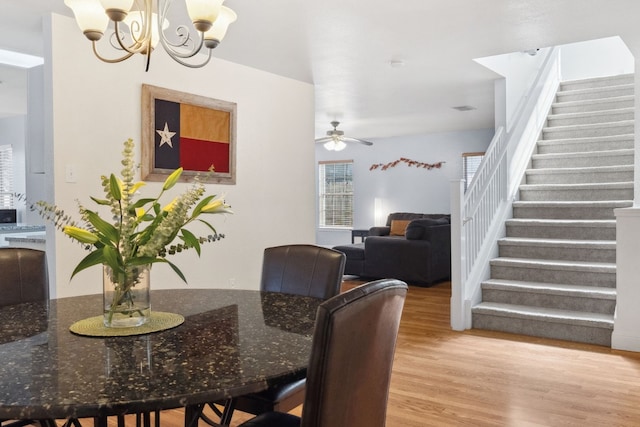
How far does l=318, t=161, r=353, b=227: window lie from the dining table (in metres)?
8.78

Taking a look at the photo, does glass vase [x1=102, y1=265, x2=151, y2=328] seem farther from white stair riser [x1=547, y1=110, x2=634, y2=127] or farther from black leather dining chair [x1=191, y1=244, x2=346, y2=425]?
white stair riser [x1=547, y1=110, x2=634, y2=127]

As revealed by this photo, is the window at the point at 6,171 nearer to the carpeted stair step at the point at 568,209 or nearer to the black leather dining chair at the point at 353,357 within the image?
the carpeted stair step at the point at 568,209

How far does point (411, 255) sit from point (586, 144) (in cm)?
232

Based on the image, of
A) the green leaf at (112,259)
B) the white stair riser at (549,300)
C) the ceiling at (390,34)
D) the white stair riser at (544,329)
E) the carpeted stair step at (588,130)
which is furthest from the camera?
the carpeted stair step at (588,130)

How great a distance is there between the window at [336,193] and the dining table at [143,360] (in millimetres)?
8779

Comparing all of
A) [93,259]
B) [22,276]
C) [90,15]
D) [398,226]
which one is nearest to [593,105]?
[398,226]

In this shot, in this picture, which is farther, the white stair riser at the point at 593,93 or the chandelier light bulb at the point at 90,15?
the white stair riser at the point at 593,93

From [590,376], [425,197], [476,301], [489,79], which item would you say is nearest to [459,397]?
[590,376]

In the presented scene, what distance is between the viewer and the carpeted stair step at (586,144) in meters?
5.67

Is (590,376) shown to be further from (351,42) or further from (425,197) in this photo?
(425,197)

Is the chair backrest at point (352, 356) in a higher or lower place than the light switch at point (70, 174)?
lower

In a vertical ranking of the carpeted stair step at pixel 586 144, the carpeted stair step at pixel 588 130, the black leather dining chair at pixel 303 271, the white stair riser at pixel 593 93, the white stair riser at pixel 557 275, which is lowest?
the white stair riser at pixel 557 275

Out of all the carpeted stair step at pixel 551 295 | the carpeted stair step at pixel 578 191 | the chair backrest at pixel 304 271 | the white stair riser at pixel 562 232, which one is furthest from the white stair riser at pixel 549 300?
the chair backrest at pixel 304 271

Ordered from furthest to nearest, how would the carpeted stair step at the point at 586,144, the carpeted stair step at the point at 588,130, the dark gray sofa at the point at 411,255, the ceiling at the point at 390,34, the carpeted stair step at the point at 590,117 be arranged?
1. the dark gray sofa at the point at 411,255
2. the carpeted stair step at the point at 590,117
3. the carpeted stair step at the point at 588,130
4. the carpeted stair step at the point at 586,144
5. the ceiling at the point at 390,34
